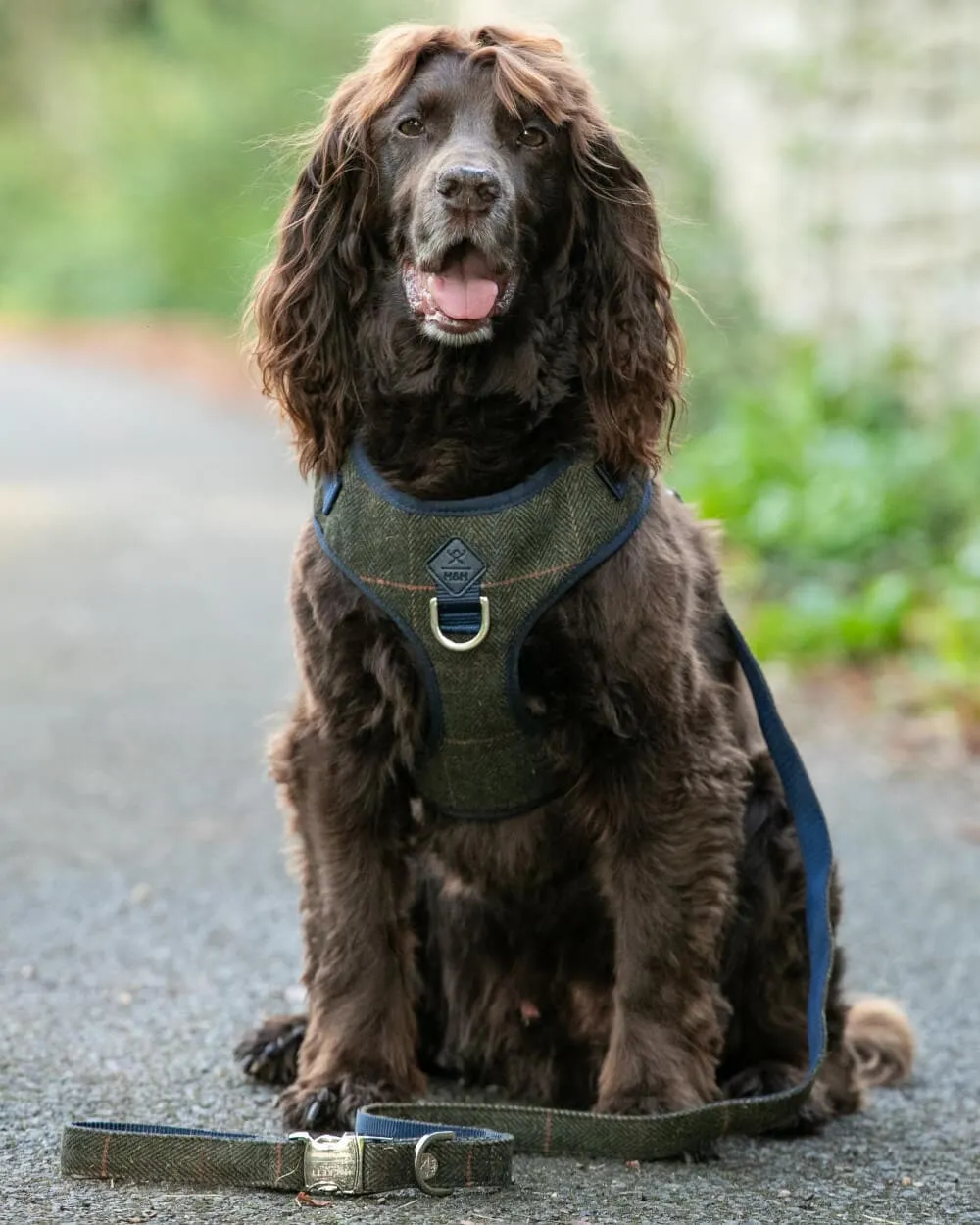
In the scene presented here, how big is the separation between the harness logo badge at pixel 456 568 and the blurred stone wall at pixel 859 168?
23.3 feet

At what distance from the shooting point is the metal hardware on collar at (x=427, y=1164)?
3.15 meters

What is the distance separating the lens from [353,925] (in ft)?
12.3

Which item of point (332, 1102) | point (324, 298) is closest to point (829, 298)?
point (324, 298)

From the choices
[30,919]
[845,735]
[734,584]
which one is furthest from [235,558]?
[30,919]

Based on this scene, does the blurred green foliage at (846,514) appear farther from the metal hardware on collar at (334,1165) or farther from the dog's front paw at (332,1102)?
the metal hardware on collar at (334,1165)

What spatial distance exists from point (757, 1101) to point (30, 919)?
2.25 m

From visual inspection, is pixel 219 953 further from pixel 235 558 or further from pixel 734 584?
pixel 235 558

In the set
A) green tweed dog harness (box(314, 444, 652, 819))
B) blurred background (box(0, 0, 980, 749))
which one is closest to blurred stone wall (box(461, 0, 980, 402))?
blurred background (box(0, 0, 980, 749))

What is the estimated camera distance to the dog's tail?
4324mm

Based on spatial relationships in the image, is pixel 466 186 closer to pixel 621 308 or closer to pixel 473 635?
pixel 621 308

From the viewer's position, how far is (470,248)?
11.6 ft

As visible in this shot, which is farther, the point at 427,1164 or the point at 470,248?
the point at 470,248

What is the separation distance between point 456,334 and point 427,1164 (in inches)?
56.4

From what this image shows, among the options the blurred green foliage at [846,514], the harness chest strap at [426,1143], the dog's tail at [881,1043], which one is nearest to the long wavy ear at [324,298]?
the harness chest strap at [426,1143]
